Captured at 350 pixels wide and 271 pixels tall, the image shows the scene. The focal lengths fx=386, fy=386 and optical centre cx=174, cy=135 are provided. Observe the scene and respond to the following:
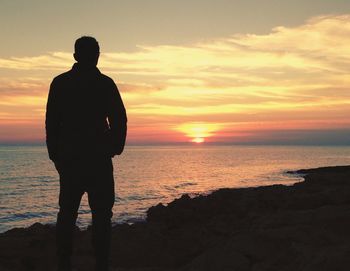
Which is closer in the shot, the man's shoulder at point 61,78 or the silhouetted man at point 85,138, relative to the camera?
the silhouetted man at point 85,138

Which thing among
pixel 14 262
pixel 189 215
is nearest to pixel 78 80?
pixel 14 262

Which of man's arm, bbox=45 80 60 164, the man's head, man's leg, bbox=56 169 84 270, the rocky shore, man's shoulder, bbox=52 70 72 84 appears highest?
the man's head

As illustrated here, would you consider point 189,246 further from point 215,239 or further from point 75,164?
point 75,164

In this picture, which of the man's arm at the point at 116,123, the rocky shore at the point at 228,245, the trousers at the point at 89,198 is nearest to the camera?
the trousers at the point at 89,198

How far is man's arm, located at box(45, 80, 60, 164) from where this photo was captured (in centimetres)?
464

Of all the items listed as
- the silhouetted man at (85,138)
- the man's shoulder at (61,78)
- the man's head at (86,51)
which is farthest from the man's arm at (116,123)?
the man's shoulder at (61,78)

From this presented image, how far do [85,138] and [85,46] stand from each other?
44.6 inches

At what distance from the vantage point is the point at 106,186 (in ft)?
15.3

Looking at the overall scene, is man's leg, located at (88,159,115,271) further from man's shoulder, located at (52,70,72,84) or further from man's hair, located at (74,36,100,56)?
man's hair, located at (74,36,100,56)

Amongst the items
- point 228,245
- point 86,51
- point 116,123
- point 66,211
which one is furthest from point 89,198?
point 228,245

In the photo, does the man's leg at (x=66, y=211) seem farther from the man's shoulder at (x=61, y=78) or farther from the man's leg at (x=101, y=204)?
the man's shoulder at (x=61, y=78)

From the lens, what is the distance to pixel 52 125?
184 inches

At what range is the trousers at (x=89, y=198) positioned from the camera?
4594mm

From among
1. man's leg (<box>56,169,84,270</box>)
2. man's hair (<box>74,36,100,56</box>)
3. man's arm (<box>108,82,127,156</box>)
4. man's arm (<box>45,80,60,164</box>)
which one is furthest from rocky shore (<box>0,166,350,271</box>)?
man's hair (<box>74,36,100,56</box>)
